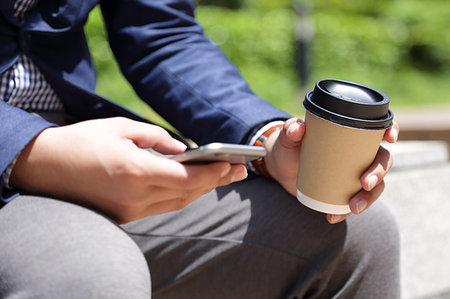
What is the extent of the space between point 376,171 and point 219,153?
0.35 metres

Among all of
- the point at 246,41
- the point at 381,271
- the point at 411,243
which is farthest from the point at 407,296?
the point at 246,41

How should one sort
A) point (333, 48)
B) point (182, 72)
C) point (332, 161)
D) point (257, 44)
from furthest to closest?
point (333, 48), point (257, 44), point (182, 72), point (332, 161)

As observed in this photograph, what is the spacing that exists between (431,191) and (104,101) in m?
1.67

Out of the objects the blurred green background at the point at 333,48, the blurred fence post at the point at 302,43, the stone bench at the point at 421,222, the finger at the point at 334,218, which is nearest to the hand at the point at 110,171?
the finger at the point at 334,218

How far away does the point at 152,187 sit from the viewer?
871 mm

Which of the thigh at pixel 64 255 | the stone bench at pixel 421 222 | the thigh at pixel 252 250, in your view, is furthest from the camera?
the stone bench at pixel 421 222

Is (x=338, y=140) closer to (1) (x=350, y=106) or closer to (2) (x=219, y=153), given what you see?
(1) (x=350, y=106)

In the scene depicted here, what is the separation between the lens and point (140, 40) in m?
1.40

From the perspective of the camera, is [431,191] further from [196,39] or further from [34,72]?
[34,72]

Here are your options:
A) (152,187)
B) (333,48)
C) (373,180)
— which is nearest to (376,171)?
(373,180)

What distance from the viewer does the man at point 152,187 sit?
0.83 meters

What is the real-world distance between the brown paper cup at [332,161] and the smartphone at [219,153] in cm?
15

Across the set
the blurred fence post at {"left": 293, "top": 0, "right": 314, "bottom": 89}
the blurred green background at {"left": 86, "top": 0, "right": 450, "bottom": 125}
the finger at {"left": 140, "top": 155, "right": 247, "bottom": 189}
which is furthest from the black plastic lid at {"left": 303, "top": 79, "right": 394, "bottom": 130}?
the blurred fence post at {"left": 293, "top": 0, "right": 314, "bottom": 89}

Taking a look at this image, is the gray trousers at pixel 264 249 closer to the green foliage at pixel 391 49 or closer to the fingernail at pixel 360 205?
the fingernail at pixel 360 205
